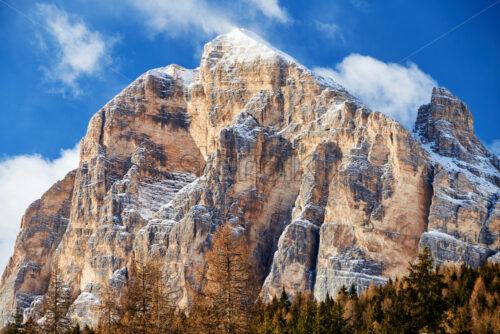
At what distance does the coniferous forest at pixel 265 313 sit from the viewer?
261 feet

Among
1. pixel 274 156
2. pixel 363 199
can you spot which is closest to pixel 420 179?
pixel 363 199

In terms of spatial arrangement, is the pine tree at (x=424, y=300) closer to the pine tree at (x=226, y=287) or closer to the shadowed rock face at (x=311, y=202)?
the pine tree at (x=226, y=287)

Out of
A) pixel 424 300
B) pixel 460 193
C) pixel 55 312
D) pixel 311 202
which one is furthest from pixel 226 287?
pixel 311 202

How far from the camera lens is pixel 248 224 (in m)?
176

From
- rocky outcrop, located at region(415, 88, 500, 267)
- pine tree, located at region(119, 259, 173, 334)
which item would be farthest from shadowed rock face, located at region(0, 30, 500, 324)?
pine tree, located at region(119, 259, 173, 334)

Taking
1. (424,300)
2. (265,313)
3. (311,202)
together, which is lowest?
(265,313)

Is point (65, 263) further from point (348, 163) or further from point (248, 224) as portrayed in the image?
point (348, 163)

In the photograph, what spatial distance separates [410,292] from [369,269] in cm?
6222

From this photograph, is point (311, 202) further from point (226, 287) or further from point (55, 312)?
point (226, 287)

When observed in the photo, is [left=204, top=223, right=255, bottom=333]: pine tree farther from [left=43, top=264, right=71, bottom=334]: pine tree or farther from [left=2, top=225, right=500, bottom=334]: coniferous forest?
[left=43, top=264, right=71, bottom=334]: pine tree

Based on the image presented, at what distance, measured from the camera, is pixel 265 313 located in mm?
108250

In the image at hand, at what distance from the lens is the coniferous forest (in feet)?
261

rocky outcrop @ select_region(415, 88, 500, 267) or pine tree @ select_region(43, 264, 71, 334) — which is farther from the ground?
rocky outcrop @ select_region(415, 88, 500, 267)

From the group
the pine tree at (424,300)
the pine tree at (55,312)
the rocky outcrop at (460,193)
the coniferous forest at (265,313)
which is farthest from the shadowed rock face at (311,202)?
the pine tree at (424,300)
